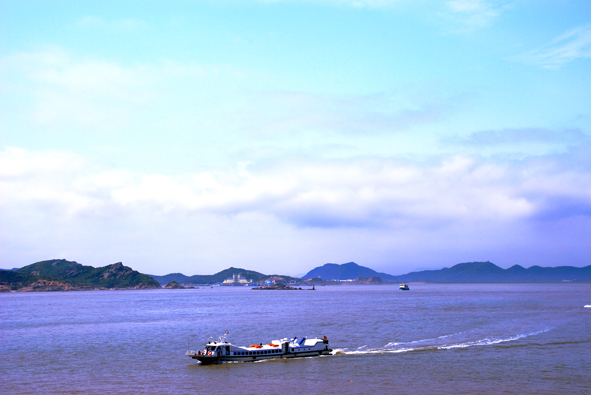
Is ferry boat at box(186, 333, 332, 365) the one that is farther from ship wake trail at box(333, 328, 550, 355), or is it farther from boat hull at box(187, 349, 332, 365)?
ship wake trail at box(333, 328, 550, 355)

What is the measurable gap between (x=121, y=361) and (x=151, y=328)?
4040 centimetres

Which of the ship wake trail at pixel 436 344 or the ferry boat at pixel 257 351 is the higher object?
the ferry boat at pixel 257 351

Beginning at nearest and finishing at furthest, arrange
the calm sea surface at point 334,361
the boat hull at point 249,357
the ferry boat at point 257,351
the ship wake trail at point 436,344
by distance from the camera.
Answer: the calm sea surface at point 334,361 → the boat hull at point 249,357 → the ferry boat at point 257,351 → the ship wake trail at point 436,344

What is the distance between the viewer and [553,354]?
61906 mm

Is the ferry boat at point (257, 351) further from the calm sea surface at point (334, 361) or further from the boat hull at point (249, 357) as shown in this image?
the calm sea surface at point (334, 361)

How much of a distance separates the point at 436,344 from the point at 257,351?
28.9m

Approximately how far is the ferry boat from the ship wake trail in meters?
3.30

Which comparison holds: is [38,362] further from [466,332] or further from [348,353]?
[466,332]

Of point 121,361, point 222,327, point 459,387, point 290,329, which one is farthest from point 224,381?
point 222,327

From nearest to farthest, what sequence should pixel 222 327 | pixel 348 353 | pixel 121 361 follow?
pixel 121 361, pixel 348 353, pixel 222 327

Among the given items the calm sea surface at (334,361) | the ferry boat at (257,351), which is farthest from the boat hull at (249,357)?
the calm sea surface at (334,361)

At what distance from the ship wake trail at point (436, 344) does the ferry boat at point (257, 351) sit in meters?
3.30

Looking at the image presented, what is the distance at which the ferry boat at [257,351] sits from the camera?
2400 inches

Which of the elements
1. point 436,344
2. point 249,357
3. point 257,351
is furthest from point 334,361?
point 436,344
